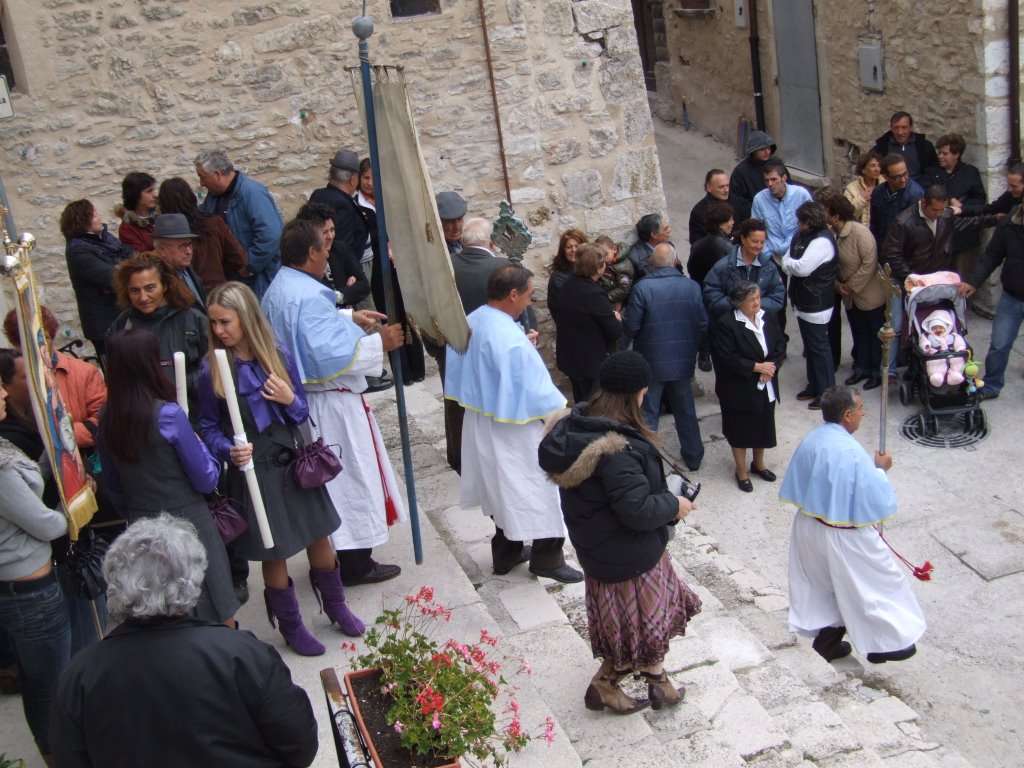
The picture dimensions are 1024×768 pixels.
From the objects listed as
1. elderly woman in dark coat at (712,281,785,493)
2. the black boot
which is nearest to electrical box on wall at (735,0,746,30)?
elderly woman in dark coat at (712,281,785,493)

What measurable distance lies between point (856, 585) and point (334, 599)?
2550mm

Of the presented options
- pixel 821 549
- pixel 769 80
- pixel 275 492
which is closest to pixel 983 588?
pixel 821 549

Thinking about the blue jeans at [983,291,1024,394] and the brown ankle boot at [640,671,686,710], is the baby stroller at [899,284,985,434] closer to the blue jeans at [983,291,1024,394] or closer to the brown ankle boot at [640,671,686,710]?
the blue jeans at [983,291,1024,394]

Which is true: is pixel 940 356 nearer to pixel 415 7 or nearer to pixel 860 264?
pixel 860 264

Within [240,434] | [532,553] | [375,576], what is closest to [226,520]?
[240,434]

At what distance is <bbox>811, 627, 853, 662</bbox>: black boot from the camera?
19.3 feet

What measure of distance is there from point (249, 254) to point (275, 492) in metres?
3.26

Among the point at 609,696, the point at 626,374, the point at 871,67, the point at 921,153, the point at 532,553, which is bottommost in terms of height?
the point at 609,696

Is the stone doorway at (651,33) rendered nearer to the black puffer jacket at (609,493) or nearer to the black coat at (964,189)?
the black coat at (964,189)

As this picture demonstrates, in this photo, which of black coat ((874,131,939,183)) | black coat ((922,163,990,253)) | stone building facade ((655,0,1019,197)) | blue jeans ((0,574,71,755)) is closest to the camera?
blue jeans ((0,574,71,755))

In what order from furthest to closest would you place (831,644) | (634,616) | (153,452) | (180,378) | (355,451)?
(831,644) < (355,451) < (634,616) < (180,378) < (153,452)

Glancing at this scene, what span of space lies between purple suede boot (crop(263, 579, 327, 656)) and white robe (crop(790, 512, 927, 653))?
2.49m

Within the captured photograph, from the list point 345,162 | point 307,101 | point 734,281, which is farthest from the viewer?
point 307,101

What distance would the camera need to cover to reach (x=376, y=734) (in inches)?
139
